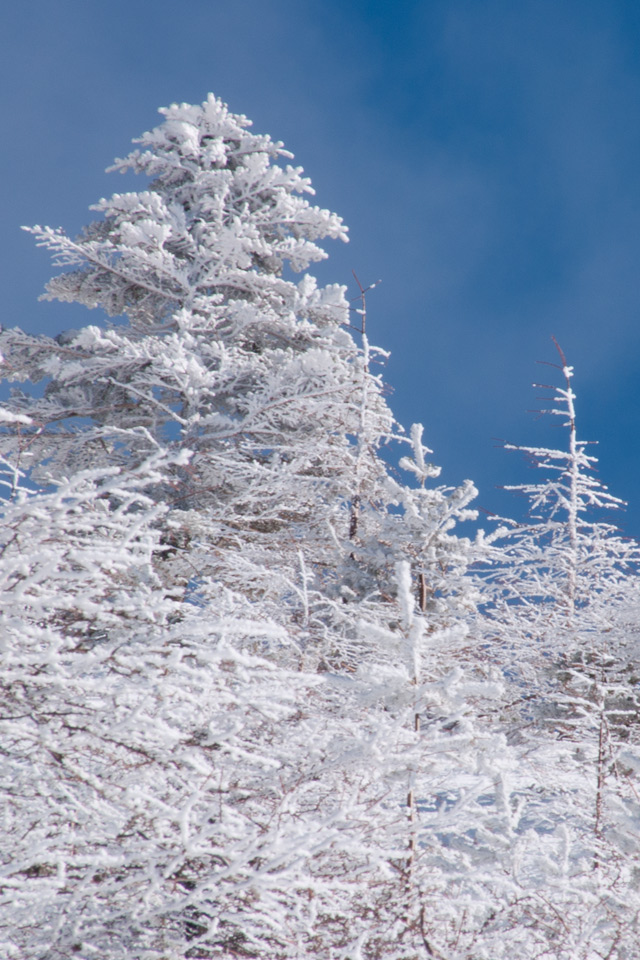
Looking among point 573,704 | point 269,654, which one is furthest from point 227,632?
point 573,704

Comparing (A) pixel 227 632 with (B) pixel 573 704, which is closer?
(A) pixel 227 632

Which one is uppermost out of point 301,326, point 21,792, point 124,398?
point 301,326

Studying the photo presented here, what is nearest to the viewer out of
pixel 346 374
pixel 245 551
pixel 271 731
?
pixel 271 731

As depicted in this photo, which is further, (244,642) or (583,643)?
(583,643)

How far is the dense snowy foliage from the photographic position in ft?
9.73

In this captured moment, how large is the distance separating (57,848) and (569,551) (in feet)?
34.0

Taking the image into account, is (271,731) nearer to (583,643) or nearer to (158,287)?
(583,643)

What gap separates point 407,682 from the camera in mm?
3580

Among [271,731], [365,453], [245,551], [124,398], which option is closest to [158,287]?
[124,398]

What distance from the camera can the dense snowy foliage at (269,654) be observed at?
2965 mm

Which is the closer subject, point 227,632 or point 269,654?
point 227,632

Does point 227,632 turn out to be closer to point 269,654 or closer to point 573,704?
point 269,654

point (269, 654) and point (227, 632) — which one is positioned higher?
point (269, 654)

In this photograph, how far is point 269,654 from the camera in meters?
6.80
